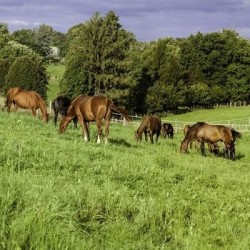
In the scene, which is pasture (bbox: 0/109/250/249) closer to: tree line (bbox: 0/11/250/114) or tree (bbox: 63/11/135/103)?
tree line (bbox: 0/11/250/114)

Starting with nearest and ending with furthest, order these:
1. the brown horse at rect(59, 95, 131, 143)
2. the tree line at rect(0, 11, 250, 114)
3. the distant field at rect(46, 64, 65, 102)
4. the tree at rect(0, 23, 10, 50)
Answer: the brown horse at rect(59, 95, 131, 143) → the tree line at rect(0, 11, 250, 114) → the distant field at rect(46, 64, 65, 102) → the tree at rect(0, 23, 10, 50)

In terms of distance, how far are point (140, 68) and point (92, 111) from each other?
188 feet

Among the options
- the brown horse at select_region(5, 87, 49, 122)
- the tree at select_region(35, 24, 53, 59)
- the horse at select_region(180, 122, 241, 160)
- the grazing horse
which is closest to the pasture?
the brown horse at select_region(5, 87, 49, 122)

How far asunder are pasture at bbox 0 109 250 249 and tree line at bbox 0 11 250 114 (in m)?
50.6

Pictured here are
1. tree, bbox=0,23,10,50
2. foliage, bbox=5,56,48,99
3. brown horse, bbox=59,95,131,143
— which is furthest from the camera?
tree, bbox=0,23,10,50

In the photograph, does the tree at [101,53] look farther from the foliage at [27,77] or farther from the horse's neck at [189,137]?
the horse's neck at [189,137]

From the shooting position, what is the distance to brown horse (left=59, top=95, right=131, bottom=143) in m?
16.2

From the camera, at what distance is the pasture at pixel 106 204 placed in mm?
5488

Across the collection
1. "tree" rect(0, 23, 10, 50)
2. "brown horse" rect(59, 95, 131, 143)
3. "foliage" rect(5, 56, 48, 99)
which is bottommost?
"brown horse" rect(59, 95, 131, 143)

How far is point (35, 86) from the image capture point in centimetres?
6041

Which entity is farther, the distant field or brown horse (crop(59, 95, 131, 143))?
the distant field

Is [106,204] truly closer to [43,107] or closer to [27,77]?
[43,107]

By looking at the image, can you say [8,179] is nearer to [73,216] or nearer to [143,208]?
[73,216]

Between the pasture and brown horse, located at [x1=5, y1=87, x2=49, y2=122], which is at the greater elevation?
brown horse, located at [x1=5, y1=87, x2=49, y2=122]
